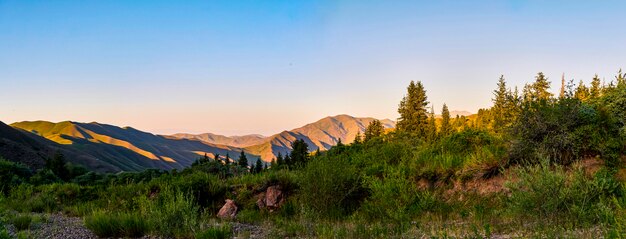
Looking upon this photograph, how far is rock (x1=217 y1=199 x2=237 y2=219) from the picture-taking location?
43.7 ft

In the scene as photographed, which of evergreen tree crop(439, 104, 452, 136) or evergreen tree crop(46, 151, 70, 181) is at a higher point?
evergreen tree crop(439, 104, 452, 136)

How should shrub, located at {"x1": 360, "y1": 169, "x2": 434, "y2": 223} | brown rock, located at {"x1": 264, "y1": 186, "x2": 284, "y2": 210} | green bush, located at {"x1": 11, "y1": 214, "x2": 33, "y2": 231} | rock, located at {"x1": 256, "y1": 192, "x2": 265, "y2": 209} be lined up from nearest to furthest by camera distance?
green bush, located at {"x1": 11, "y1": 214, "x2": 33, "y2": 231} < shrub, located at {"x1": 360, "y1": 169, "x2": 434, "y2": 223} < brown rock, located at {"x1": 264, "y1": 186, "x2": 284, "y2": 210} < rock, located at {"x1": 256, "y1": 192, "x2": 265, "y2": 209}

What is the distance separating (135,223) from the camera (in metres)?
8.85

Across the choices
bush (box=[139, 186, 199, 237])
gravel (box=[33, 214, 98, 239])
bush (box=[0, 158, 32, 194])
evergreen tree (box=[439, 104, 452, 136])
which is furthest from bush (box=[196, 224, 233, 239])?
evergreen tree (box=[439, 104, 452, 136])

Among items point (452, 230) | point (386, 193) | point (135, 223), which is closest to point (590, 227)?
point (452, 230)

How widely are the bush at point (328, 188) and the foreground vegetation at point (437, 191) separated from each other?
0.11 feet

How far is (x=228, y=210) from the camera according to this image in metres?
13.6

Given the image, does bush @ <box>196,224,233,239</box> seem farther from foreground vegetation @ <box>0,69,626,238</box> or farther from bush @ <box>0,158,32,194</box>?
bush @ <box>0,158,32,194</box>

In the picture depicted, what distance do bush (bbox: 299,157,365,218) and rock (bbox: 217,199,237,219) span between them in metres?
3.00

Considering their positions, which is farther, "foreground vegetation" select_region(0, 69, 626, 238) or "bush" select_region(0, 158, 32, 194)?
"bush" select_region(0, 158, 32, 194)

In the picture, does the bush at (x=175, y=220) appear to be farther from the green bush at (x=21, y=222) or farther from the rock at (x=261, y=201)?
the rock at (x=261, y=201)

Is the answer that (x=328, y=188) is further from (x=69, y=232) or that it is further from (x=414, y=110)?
(x=414, y=110)

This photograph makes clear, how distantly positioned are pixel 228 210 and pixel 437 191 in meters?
7.33

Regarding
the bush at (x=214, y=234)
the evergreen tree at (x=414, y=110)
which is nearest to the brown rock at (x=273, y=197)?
the bush at (x=214, y=234)
